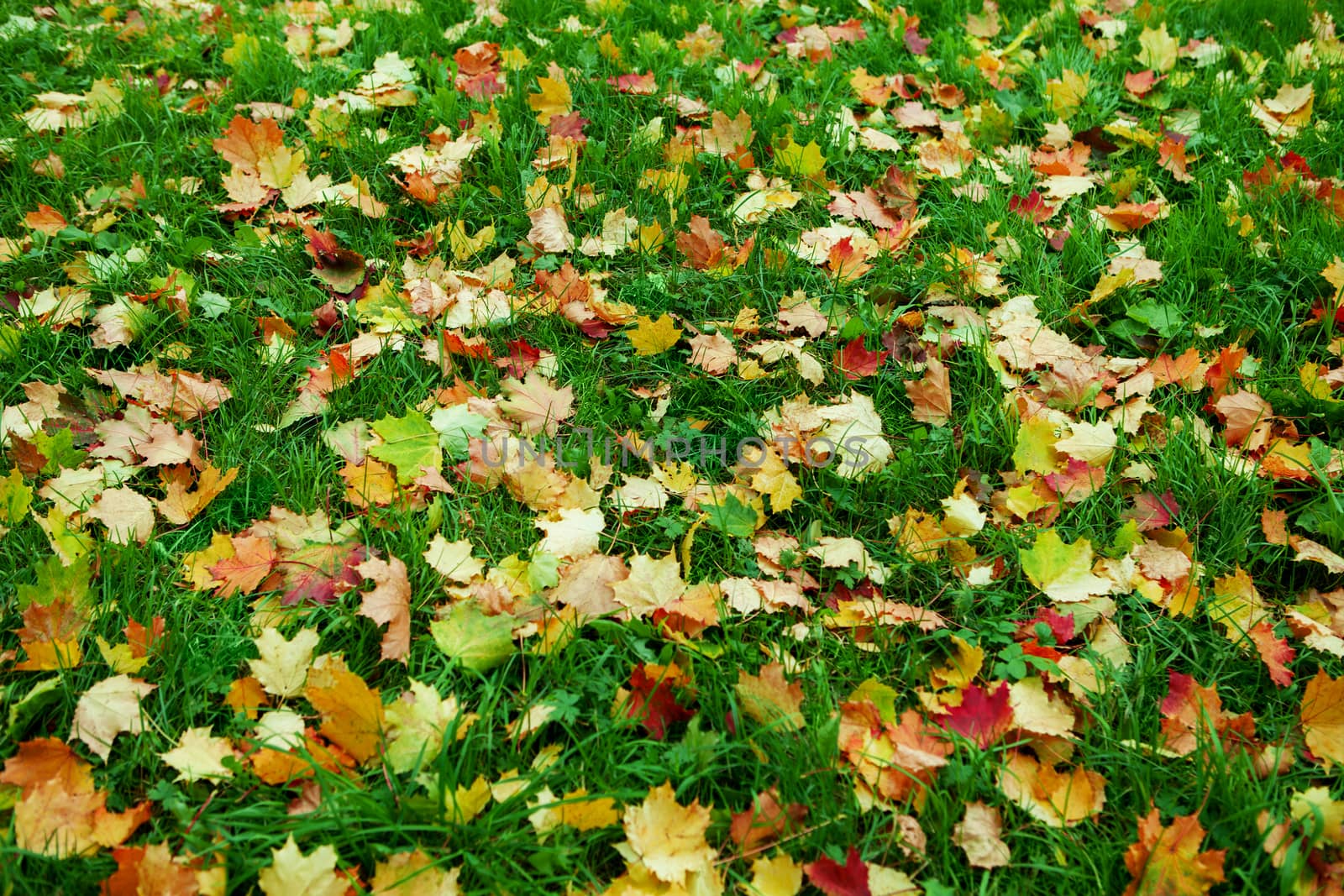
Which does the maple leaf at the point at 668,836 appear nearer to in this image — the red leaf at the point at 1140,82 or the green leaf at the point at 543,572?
the green leaf at the point at 543,572

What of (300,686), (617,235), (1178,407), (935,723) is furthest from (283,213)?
(1178,407)

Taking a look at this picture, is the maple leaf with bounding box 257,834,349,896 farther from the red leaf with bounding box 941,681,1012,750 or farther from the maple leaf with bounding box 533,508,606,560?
the red leaf with bounding box 941,681,1012,750

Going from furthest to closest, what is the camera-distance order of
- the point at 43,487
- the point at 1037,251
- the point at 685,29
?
the point at 685,29
the point at 1037,251
the point at 43,487

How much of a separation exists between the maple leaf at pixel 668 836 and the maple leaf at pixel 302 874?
44cm

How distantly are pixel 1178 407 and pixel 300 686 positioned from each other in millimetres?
2121

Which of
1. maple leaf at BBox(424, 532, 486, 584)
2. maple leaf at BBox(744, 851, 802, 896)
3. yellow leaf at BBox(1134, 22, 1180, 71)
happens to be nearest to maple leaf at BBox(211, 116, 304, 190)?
maple leaf at BBox(424, 532, 486, 584)

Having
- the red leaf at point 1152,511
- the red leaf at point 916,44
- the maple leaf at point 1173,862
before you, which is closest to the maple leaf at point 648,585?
the maple leaf at point 1173,862

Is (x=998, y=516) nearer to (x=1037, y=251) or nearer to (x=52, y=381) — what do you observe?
(x=1037, y=251)

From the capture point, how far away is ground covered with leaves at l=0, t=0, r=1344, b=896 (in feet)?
5.04

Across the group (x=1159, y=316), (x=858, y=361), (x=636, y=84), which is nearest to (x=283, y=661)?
(x=858, y=361)

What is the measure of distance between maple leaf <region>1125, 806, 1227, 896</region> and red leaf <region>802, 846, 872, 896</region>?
16.5 inches

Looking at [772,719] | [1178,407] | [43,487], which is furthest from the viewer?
[1178,407]

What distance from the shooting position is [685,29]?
150 inches

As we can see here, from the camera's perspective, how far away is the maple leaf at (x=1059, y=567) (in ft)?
6.27
